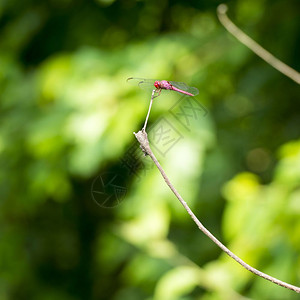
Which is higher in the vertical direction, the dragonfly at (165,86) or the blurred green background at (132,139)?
the dragonfly at (165,86)

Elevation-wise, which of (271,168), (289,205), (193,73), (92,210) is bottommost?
(92,210)

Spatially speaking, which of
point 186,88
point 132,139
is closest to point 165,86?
point 186,88

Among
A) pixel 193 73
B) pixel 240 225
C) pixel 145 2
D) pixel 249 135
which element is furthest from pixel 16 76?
pixel 240 225

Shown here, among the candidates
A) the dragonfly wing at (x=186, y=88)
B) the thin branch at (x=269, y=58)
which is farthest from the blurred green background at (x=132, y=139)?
the dragonfly wing at (x=186, y=88)

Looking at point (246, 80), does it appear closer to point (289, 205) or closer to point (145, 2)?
point (145, 2)

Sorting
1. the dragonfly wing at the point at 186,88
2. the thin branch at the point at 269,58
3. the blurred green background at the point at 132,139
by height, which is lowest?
the blurred green background at the point at 132,139

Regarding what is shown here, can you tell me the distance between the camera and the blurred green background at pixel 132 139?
4.83ft

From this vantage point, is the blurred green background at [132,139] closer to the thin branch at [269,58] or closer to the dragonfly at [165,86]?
the thin branch at [269,58]

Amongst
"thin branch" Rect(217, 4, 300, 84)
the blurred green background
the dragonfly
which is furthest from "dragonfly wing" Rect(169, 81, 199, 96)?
the blurred green background

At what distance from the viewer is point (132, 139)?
1.29m

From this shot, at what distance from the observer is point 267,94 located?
204 cm

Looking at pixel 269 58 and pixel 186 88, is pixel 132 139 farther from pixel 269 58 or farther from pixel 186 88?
pixel 186 88

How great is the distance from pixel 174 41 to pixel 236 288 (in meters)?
0.78

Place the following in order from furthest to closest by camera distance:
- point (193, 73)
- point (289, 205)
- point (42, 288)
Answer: point (42, 288) → point (193, 73) → point (289, 205)
